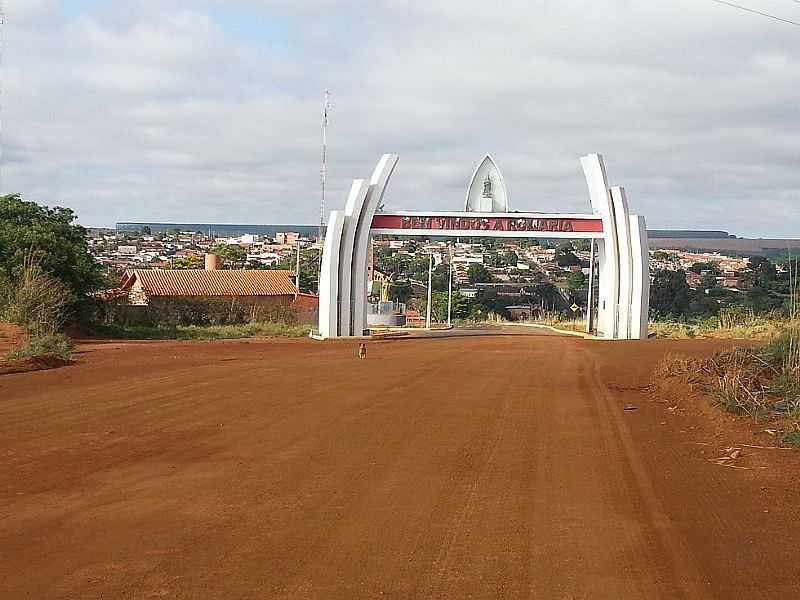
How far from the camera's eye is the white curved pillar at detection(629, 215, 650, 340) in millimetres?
36906

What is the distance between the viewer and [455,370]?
69.0 ft


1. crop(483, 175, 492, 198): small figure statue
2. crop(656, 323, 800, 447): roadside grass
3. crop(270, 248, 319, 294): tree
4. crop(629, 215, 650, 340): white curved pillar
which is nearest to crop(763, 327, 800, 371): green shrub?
crop(656, 323, 800, 447): roadside grass

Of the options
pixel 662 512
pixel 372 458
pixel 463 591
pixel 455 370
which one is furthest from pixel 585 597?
pixel 455 370

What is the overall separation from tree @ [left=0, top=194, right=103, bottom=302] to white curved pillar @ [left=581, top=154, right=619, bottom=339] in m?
21.1

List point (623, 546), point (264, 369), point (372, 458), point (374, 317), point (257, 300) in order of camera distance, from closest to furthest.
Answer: point (623, 546), point (372, 458), point (264, 369), point (374, 317), point (257, 300)

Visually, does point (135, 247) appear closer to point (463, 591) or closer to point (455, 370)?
point (455, 370)

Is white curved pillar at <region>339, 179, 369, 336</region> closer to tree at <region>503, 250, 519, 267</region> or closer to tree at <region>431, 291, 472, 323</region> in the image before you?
tree at <region>431, 291, 472, 323</region>

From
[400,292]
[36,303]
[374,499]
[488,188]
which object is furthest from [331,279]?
[400,292]

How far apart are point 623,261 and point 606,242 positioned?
100cm

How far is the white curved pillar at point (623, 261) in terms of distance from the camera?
1454 inches

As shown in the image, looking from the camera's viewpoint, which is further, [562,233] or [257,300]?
[257,300]

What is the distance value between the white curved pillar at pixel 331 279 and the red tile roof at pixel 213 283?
24092 mm

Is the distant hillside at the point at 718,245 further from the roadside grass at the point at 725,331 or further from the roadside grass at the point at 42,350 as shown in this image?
the roadside grass at the point at 42,350

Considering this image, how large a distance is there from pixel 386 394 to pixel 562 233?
75.4 ft
